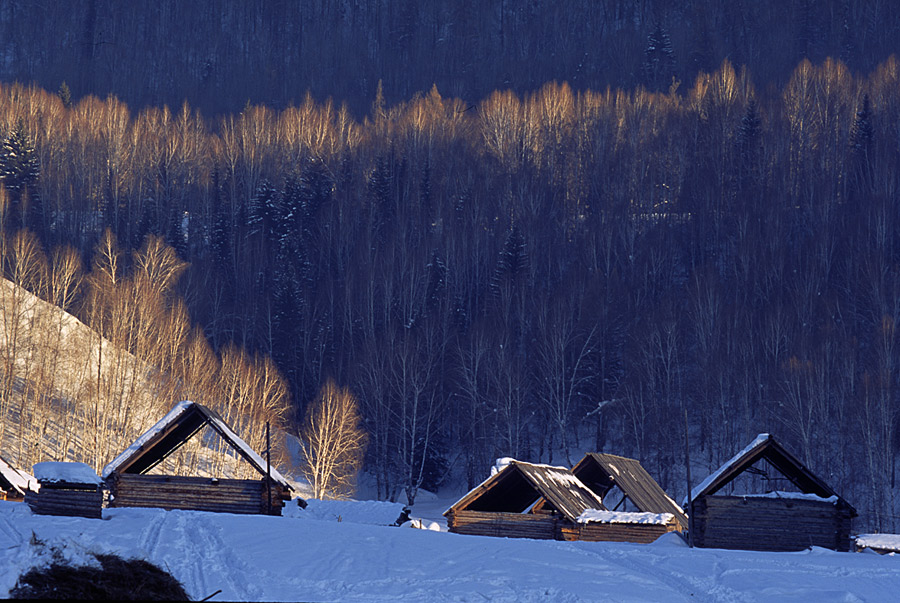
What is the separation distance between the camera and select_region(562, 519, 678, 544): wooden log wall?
32062mm

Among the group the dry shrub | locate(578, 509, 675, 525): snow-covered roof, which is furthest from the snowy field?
locate(578, 509, 675, 525): snow-covered roof

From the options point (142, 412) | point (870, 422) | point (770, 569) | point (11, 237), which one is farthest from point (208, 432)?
point (770, 569)

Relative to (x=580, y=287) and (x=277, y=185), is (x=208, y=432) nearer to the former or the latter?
(x=580, y=287)

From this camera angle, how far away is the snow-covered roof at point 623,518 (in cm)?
3161

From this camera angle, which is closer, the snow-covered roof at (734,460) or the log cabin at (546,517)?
the snow-covered roof at (734,460)

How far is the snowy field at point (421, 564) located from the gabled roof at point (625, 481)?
22.8 feet

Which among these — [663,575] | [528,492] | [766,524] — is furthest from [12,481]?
[766,524]

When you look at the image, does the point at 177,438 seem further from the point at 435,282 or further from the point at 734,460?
the point at 435,282

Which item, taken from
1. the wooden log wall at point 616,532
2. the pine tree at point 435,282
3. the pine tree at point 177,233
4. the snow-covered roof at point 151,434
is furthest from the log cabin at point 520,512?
the pine tree at point 177,233

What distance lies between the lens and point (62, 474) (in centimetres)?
2575

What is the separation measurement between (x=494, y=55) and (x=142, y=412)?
85.5 m

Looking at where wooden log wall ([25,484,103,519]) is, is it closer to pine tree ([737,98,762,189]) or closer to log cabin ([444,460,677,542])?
log cabin ([444,460,677,542])

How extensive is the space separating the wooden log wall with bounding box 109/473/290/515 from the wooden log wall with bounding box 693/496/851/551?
12265mm

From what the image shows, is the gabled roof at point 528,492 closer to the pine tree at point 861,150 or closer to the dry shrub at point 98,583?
the dry shrub at point 98,583
